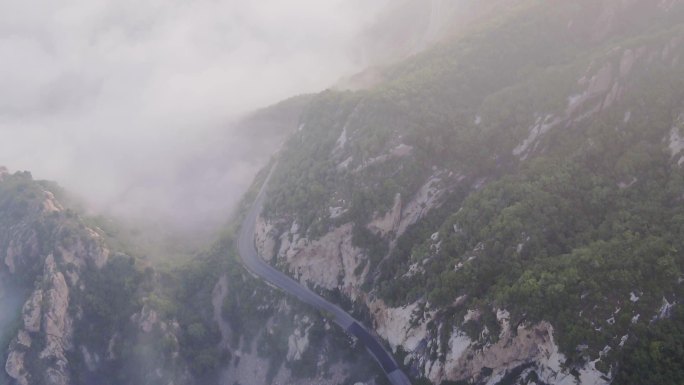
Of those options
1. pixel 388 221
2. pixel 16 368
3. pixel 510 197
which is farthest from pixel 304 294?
pixel 16 368

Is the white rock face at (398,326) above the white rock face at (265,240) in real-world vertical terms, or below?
below

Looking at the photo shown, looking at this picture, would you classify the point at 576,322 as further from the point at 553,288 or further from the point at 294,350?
the point at 294,350

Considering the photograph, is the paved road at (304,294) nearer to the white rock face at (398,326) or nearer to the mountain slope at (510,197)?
the white rock face at (398,326)

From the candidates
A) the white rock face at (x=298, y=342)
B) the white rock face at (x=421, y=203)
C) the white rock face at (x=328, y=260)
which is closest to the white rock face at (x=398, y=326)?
the white rock face at (x=328, y=260)

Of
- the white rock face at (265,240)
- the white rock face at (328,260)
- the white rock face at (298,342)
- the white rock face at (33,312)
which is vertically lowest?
the white rock face at (298,342)

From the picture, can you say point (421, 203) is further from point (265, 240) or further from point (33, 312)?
point (33, 312)

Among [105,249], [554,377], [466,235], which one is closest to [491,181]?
[466,235]
